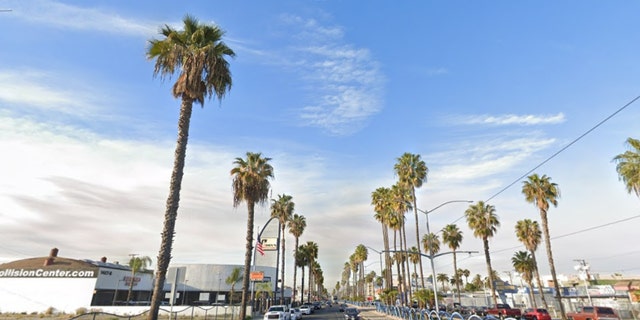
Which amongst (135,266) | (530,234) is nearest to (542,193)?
(530,234)

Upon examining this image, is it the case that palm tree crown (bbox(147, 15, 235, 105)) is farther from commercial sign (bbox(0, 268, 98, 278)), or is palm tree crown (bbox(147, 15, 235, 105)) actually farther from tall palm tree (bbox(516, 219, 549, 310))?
tall palm tree (bbox(516, 219, 549, 310))

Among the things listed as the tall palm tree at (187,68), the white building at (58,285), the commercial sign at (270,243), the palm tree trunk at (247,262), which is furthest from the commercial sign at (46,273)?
the tall palm tree at (187,68)

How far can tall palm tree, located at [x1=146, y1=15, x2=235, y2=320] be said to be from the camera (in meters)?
17.7

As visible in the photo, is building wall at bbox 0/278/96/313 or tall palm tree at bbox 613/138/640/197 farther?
building wall at bbox 0/278/96/313

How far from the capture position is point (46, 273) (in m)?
52.8

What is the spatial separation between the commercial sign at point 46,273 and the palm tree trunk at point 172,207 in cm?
4496

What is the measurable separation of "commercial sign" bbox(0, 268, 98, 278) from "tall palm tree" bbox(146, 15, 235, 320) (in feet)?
142

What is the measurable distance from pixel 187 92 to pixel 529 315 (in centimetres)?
4118

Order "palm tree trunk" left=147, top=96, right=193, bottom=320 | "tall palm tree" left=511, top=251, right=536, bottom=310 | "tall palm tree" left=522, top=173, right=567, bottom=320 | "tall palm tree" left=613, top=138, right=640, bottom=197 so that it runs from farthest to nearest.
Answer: "tall palm tree" left=511, top=251, right=536, bottom=310
"tall palm tree" left=522, top=173, right=567, bottom=320
"tall palm tree" left=613, top=138, right=640, bottom=197
"palm tree trunk" left=147, top=96, right=193, bottom=320

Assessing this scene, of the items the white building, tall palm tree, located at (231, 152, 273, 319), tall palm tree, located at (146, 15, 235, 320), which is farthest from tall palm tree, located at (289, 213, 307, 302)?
tall palm tree, located at (146, 15, 235, 320)

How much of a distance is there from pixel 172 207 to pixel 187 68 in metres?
7.88

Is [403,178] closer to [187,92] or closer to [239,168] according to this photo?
[239,168]

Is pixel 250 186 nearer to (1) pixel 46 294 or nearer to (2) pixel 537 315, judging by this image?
(2) pixel 537 315

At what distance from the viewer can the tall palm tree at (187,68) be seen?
17672 millimetres
